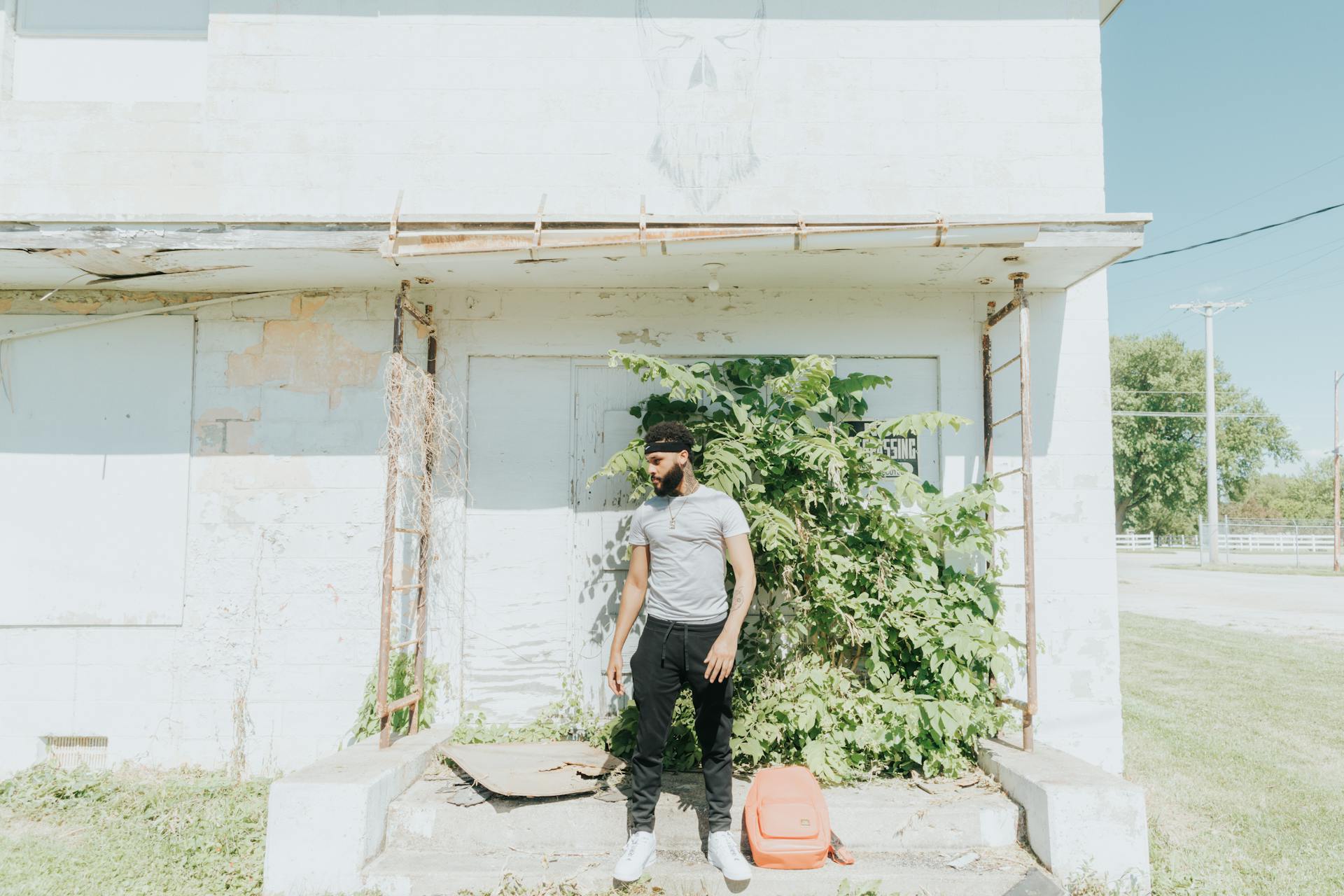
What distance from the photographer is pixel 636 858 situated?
142 inches

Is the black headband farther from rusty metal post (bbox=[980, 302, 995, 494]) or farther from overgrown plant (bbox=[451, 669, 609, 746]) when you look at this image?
rusty metal post (bbox=[980, 302, 995, 494])

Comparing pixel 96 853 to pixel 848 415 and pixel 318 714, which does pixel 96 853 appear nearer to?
pixel 318 714

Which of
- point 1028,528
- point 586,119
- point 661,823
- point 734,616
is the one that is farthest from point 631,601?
point 586,119

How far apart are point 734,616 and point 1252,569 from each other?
96.3 feet

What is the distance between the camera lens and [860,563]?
15.5 ft

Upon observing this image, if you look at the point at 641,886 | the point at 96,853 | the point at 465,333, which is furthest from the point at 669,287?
the point at 96,853

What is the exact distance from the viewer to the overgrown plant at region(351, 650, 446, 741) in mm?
4910

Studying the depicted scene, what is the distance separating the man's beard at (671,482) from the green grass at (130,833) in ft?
8.90

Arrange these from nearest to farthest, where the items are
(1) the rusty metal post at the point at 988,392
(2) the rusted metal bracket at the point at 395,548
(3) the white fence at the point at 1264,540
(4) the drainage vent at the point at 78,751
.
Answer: (2) the rusted metal bracket at the point at 395,548
(4) the drainage vent at the point at 78,751
(1) the rusty metal post at the point at 988,392
(3) the white fence at the point at 1264,540

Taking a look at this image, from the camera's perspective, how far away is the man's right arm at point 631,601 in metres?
3.96

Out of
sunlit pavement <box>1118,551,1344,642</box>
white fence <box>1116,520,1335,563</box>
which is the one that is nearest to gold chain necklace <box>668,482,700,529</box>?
sunlit pavement <box>1118,551,1344,642</box>

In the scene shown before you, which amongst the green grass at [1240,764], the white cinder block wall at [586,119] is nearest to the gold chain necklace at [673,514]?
the white cinder block wall at [586,119]

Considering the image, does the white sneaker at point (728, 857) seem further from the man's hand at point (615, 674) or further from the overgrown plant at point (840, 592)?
the man's hand at point (615, 674)

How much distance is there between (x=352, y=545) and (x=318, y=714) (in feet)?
3.63
